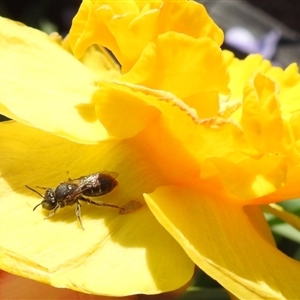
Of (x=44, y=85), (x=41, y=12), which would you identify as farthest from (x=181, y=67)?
(x=41, y=12)

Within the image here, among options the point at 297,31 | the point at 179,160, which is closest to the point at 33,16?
the point at 297,31

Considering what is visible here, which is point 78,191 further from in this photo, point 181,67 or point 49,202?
point 181,67

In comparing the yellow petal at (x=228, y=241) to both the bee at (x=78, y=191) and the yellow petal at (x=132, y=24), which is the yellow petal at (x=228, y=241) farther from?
the yellow petal at (x=132, y=24)

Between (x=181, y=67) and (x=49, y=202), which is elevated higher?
(x=181, y=67)

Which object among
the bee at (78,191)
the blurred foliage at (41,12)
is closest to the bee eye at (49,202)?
the bee at (78,191)

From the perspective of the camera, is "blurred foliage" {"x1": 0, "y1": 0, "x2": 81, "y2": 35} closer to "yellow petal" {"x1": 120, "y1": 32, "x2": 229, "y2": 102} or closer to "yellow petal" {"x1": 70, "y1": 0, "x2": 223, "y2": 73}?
"yellow petal" {"x1": 70, "y1": 0, "x2": 223, "y2": 73}

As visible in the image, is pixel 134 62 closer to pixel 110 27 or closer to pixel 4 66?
pixel 110 27

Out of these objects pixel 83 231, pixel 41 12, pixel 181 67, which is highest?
pixel 181 67
